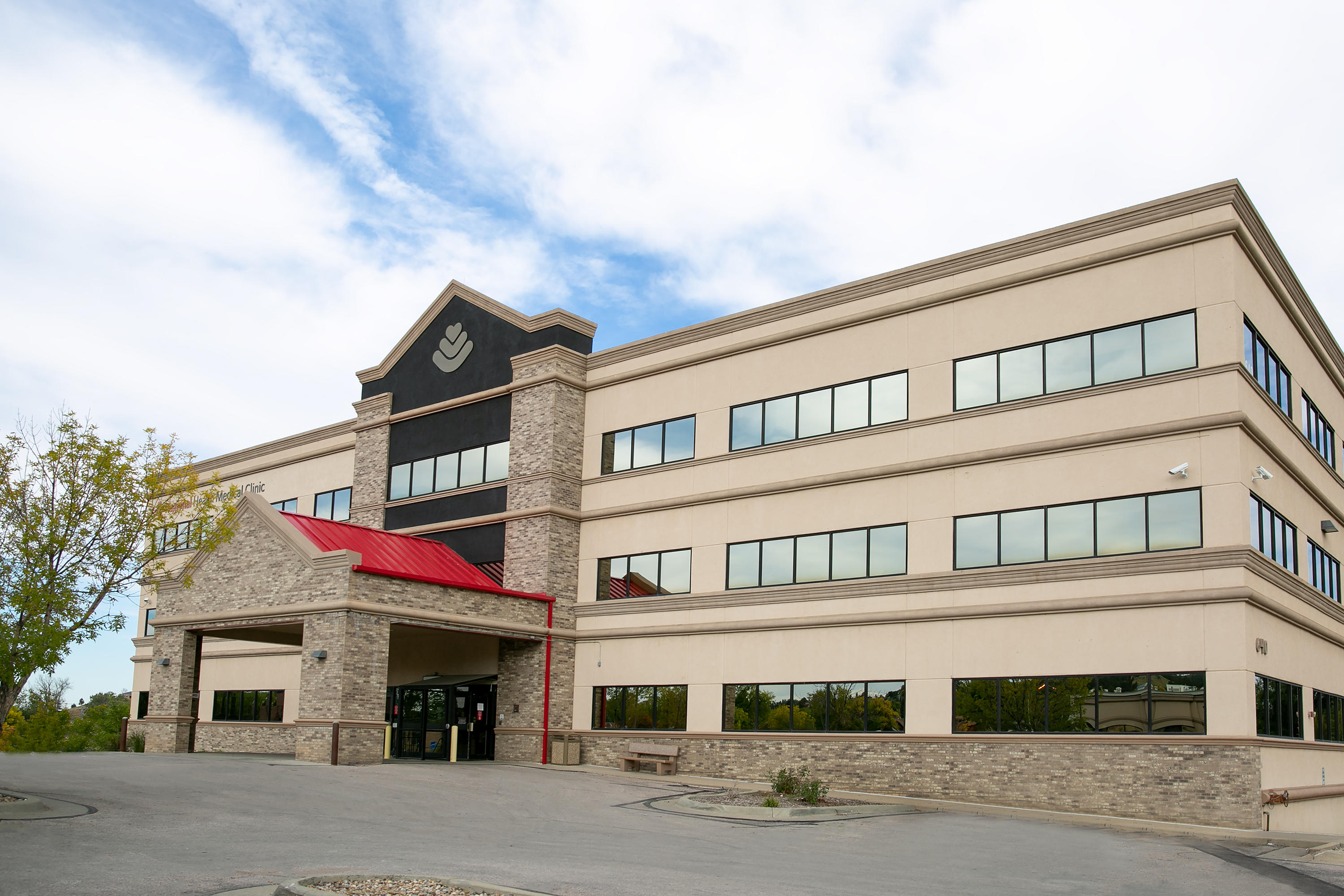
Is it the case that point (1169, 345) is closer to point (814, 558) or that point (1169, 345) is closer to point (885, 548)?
point (885, 548)

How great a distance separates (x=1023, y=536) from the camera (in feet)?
85.5

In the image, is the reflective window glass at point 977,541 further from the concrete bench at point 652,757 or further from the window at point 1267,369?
the concrete bench at point 652,757

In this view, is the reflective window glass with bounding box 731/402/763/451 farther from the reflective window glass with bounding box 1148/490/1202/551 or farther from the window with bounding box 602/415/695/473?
the reflective window glass with bounding box 1148/490/1202/551

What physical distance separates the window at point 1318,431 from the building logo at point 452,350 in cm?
2506

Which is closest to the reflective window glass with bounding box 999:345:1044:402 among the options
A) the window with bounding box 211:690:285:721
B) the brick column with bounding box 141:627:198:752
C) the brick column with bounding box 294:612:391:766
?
the brick column with bounding box 294:612:391:766

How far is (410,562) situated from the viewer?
113 feet

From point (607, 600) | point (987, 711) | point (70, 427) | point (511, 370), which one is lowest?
point (987, 711)

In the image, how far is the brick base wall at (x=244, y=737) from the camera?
40.2 m

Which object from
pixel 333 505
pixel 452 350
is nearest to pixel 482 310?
pixel 452 350

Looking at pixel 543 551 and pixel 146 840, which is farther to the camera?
pixel 543 551

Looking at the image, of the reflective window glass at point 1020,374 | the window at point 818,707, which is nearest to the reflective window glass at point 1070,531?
the reflective window glass at point 1020,374

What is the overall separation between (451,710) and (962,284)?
1886 cm

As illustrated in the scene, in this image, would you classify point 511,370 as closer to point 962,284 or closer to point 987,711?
point 962,284

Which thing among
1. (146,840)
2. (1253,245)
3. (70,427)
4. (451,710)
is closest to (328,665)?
(451,710)
